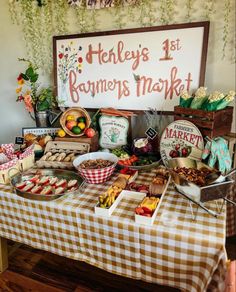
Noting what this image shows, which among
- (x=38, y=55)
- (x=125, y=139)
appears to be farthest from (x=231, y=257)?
(x=38, y=55)

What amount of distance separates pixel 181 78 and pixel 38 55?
3.74 ft

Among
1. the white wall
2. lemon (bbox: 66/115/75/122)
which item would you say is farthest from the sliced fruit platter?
the white wall

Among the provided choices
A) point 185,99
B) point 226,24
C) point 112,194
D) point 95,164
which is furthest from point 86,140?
point 226,24

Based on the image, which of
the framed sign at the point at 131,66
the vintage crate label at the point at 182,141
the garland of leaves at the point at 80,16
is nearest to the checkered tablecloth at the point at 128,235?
the vintage crate label at the point at 182,141

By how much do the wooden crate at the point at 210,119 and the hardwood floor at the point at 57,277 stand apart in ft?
2.86

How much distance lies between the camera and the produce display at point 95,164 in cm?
134

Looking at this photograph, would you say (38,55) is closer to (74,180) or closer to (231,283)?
(74,180)

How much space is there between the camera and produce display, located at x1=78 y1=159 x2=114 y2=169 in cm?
134

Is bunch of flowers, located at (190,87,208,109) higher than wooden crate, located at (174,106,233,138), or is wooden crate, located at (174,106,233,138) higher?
bunch of flowers, located at (190,87,208,109)

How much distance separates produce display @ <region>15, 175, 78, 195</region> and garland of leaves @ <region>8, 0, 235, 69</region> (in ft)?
3.26

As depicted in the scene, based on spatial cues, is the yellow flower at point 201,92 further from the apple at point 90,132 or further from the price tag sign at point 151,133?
the apple at point 90,132

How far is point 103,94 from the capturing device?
171 cm

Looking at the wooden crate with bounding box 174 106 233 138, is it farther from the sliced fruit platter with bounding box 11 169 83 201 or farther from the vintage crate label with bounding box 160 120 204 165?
the sliced fruit platter with bounding box 11 169 83 201

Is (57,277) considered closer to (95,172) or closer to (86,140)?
(95,172)
